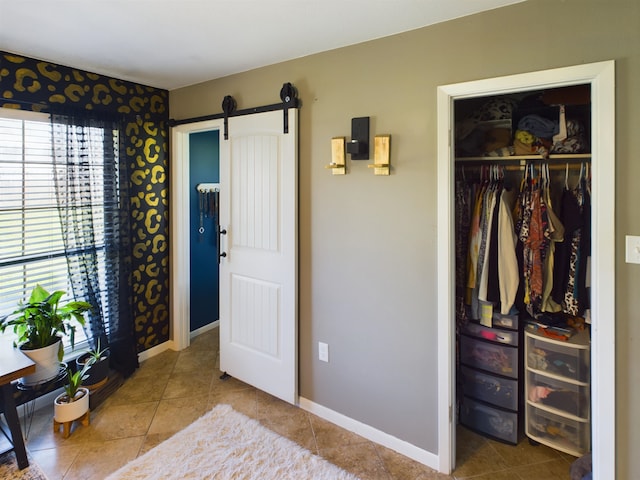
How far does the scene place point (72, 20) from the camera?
1868mm

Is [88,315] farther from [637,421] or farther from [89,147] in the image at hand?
[637,421]

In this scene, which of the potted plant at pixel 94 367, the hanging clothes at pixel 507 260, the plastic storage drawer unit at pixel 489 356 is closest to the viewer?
the hanging clothes at pixel 507 260

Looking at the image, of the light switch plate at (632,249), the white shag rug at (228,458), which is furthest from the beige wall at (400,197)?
the white shag rug at (228,458)

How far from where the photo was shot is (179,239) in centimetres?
327

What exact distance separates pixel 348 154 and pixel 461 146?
754mm

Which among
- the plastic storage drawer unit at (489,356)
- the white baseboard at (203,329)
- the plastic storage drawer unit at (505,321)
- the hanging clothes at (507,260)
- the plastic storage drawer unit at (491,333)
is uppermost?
the hanging clothes at (507,260)

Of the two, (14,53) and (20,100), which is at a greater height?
(14,53)

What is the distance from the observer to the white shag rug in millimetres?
1911

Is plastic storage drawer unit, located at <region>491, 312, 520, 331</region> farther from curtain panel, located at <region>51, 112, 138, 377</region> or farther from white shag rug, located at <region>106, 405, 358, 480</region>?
curtain panel, located at <region>51, 112, 138, 377</region>

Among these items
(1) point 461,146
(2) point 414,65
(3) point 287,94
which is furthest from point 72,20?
(1) point 461,146

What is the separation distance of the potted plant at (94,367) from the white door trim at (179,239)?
0.75 metres

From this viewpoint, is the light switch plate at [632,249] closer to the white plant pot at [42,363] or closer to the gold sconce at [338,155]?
the gold sconce at [338,155]

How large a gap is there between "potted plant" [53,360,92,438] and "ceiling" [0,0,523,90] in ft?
6.63

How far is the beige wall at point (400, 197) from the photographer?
151 cm
